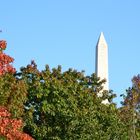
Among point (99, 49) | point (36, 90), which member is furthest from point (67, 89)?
point (99, 49)

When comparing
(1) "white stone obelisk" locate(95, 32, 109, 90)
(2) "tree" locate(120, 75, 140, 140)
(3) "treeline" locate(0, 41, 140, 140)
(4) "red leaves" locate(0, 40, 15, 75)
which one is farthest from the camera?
(1) "white stone obelisk" locate(95, 32, 109, 90)

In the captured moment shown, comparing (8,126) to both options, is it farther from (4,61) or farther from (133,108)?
(133,108)

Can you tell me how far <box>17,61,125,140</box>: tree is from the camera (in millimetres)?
34375

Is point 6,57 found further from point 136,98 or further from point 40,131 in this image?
point 136,98

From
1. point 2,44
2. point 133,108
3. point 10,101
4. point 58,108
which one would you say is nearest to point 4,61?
point 2,44

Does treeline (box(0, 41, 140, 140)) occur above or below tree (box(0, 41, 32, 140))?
above

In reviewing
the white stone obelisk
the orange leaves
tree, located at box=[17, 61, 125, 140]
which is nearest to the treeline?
tree, located at box=[17, 61, 125, 140]

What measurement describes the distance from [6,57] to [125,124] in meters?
21.9

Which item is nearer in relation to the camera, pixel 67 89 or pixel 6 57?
pixel 6 57

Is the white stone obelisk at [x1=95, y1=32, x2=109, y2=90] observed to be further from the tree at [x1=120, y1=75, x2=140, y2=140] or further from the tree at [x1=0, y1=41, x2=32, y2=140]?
the tree at [x1=0, y1=41, x2=32, y2=140]

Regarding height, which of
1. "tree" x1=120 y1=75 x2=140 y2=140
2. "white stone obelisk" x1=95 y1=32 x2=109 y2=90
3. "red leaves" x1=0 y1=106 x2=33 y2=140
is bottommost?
"red leaves" x1=0 y1=106 x2=33 y2=140

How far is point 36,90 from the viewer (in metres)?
34.8

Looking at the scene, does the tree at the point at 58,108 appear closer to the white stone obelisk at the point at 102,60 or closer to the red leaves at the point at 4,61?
the red leaves at the point at 4,61

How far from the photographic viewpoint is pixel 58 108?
3416 centimetres
